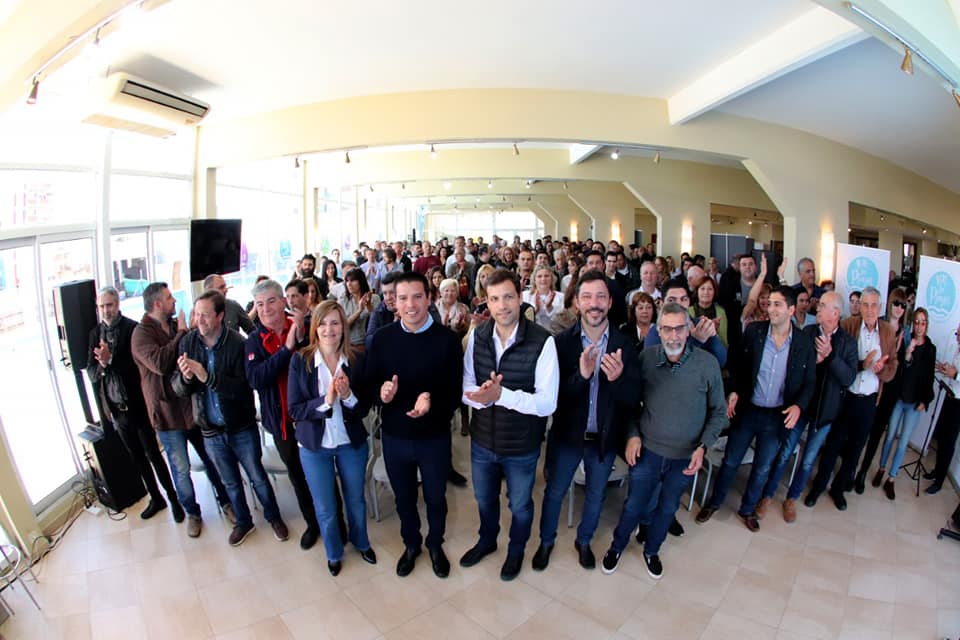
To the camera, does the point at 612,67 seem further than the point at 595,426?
Yes

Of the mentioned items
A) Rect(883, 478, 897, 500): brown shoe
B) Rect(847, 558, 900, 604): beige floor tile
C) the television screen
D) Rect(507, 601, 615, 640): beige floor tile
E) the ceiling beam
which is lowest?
Rect(507, 601, 615, 640): beige floor tile

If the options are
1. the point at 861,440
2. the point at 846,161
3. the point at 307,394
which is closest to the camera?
the point at 307,394

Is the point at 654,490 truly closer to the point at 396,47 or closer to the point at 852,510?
the point at 852,510

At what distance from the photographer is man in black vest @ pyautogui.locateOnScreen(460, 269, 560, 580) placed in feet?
6.73

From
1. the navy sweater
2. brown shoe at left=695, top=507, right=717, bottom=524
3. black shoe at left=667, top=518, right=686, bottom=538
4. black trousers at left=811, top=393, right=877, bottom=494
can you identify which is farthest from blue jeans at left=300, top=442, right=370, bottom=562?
black trousers at left=811, top=393, right=877, bottom=494

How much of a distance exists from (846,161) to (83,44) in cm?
873

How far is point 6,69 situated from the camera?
2410 mm

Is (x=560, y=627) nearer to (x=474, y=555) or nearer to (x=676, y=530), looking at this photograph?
(x=474, y=555)

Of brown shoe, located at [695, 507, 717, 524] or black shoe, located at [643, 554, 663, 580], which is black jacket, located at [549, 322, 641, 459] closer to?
black shoe, located at [643, 554, 663, 580]

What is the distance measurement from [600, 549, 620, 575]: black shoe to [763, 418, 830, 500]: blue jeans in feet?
4.21

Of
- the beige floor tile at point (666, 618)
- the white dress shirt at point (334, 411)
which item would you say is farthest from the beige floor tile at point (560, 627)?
the white dress shirt at point (334, 411)

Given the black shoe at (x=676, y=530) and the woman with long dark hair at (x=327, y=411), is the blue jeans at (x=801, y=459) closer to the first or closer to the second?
the black shoe at (x=676, y=530)

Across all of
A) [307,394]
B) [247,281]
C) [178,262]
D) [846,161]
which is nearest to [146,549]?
[307,394]

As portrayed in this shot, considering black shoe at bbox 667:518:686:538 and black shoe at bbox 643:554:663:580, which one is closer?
black shoe at bbox 643:554:663:580
